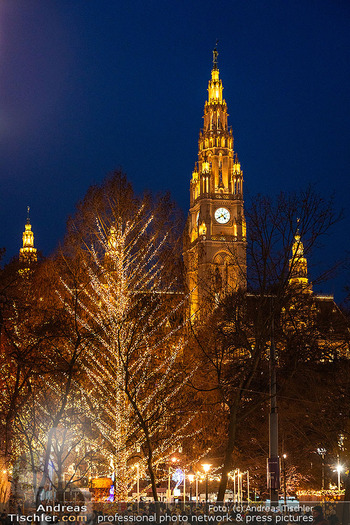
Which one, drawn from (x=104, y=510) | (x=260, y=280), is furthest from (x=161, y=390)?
(x=260, y=280)

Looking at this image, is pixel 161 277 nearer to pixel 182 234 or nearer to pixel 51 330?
pixel 182 234

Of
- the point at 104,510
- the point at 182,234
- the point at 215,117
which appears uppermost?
the point at 215,117

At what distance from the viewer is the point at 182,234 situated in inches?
1233

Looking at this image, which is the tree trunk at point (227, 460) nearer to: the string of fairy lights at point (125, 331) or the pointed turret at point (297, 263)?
the pointed turret at point (297, 263)

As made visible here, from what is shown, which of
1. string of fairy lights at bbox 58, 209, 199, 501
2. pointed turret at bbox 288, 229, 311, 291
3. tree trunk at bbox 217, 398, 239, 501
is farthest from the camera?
string of fairy lights at bbox 58, 209, 199, 501

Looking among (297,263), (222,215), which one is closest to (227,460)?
(297,263)

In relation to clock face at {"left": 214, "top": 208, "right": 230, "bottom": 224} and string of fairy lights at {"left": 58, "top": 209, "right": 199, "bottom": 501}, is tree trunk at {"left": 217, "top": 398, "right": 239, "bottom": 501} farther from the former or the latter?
clock face at {"left": 214, "top": 208, "right": 230, "bottom": 224}

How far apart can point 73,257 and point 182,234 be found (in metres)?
4.59

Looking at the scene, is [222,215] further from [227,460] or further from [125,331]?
[227,460]

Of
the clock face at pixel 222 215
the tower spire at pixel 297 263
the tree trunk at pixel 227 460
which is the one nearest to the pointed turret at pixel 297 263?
the tower spire at pixel 297 263

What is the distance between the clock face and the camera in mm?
126000

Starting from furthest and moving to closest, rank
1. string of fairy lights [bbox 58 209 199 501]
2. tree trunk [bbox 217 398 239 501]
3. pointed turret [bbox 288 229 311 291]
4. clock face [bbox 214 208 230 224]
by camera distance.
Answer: clock face [bbox 214 208 230 224], string of fairy lights [bbox 58 209 199 501], pointed turret [bbox 288 229 311 291], tree trunk [bbox 217 398 239 501]

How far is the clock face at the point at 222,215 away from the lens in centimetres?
12600

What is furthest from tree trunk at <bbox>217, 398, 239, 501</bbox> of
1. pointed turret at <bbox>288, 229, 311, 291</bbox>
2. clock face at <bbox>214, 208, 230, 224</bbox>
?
clock face at <bbox>214, 208, 230, 224</bbox>
